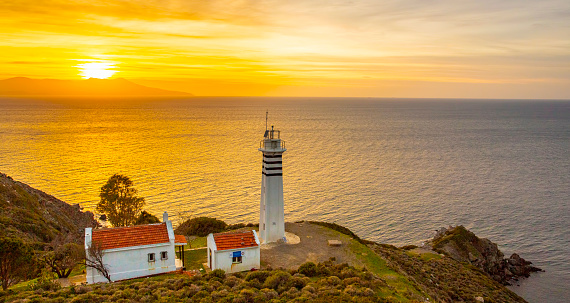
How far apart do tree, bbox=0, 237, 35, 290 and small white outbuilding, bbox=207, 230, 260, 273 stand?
8.79 metres

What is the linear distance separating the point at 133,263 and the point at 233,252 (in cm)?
530

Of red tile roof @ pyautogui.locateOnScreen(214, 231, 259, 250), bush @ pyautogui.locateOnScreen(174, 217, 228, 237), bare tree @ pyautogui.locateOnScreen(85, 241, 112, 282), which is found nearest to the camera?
bare tree @ pyautogui.locateOnScreen(85, 241, 112, 282)

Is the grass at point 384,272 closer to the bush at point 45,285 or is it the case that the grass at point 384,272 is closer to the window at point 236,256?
the window at point 236,256

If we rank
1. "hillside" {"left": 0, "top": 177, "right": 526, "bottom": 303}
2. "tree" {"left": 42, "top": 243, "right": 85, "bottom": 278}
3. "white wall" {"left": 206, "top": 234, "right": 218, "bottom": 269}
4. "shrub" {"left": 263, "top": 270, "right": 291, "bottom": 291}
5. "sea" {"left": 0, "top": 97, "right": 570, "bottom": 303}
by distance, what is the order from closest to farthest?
1. "hillside" {"left": 0, "top": 177, "right": 526, "bottom": 303}
2. "shrub" {"left": 263, "top": 270, "right": 291, "bottom": 291}
3. "tree" {"left": 42, "top": 243, "right": 85, "bottom": 278}
4. "white wall" {"left": 206, "top": 234, "right": 218, "bottom": 269}
5. "sea" {"left": 0, "top": 97, "right": 570, "bottom": 303}

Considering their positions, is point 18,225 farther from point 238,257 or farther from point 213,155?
point 213,155

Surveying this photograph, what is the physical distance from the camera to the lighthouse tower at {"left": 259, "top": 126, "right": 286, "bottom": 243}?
27953 millimetres

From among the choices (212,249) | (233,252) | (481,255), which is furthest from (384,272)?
(481,255)

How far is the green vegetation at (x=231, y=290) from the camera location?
17.5 m

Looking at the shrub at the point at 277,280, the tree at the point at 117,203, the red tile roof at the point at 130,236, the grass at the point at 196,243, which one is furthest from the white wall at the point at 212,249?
the tree at the point at 117,203

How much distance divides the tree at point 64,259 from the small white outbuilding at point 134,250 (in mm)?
1577

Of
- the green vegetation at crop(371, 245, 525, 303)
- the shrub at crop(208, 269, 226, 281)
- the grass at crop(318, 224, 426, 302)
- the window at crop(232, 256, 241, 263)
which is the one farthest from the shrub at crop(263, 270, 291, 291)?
the green vegetation at crop(371, 245, 525, 303)

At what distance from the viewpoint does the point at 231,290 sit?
62.4ft

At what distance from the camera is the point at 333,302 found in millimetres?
17500

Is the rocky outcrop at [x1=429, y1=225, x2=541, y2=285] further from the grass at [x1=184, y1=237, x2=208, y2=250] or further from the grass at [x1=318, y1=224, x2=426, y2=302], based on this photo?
the grass at [x1=184, y1=237, x2=208, y2=250]
